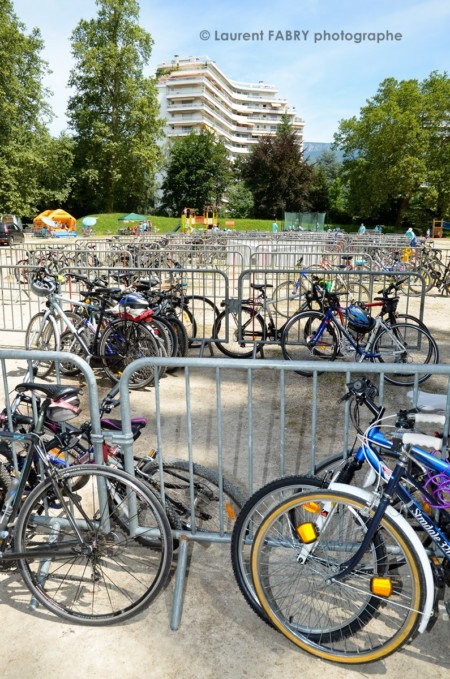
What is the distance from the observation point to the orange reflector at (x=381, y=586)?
234cm

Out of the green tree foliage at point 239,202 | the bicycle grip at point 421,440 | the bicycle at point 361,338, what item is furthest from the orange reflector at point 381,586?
the green tree foliage at point 239,202

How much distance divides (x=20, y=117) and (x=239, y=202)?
23910 mm

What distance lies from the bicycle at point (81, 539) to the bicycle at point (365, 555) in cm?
56

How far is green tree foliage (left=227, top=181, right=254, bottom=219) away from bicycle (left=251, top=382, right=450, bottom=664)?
58.5 metres

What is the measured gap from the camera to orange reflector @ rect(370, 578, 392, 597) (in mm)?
2336

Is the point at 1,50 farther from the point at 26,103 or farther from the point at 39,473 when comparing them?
the point at 39,473

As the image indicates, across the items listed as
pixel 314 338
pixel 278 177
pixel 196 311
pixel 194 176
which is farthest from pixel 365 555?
pixel 278 177

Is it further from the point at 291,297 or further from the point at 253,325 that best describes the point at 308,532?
the point at 291,297

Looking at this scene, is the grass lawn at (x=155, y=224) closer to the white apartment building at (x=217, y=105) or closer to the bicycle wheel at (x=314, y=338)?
the white apartment building at (x=217, y=105)

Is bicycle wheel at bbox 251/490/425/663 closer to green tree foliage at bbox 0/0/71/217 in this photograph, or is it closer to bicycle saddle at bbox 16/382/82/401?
bicycle saddle at bbox 16/382/82/401

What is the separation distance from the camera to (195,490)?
3289mm

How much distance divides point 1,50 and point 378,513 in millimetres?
46042

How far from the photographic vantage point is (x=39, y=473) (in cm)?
294

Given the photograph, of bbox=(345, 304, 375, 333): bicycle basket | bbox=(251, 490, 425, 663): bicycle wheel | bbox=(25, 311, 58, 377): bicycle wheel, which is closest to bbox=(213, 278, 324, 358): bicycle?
bbox=(345, 304, 375, 333): bicycle basket
